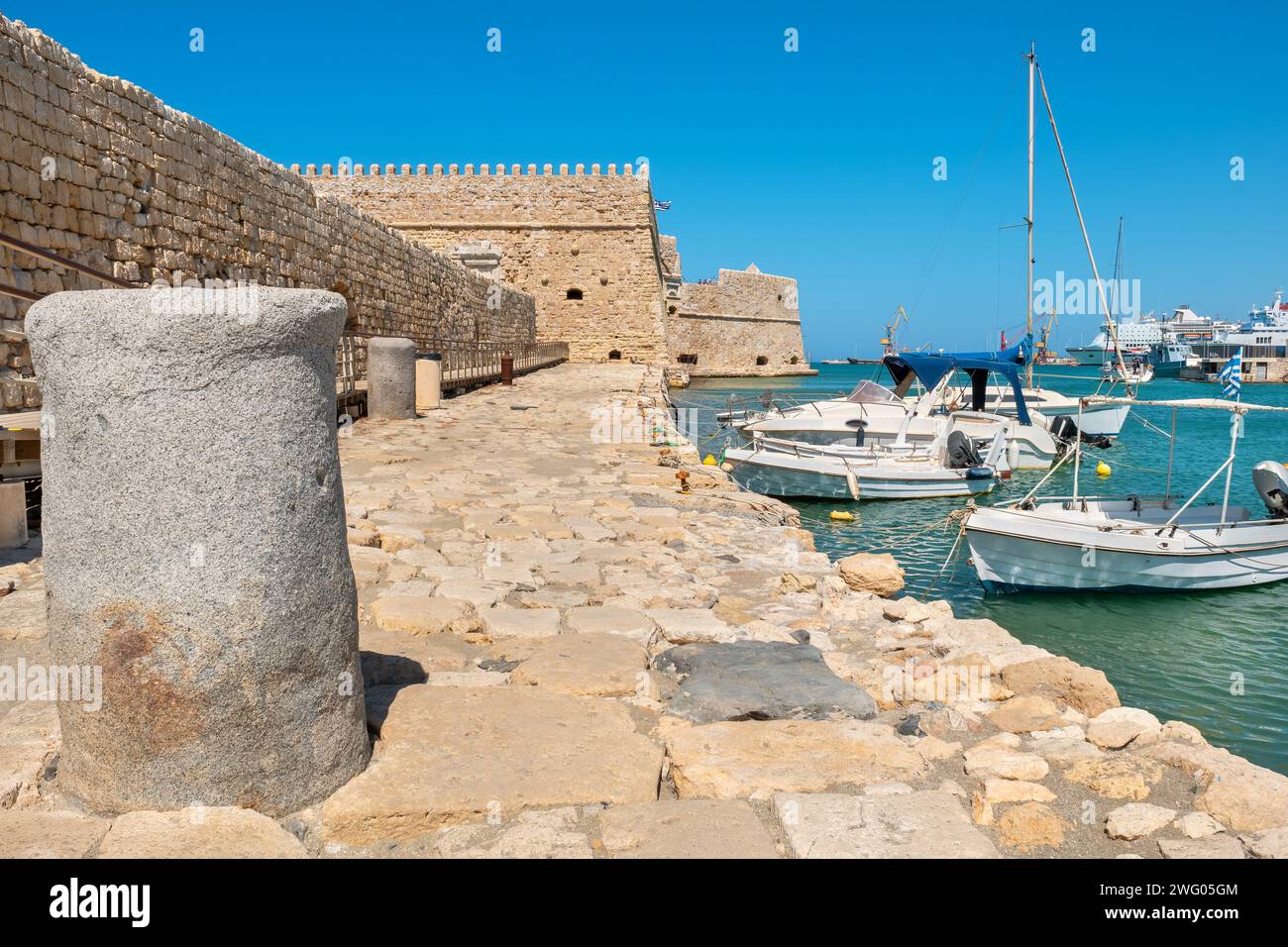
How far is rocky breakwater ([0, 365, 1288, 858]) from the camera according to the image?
2.15 meters

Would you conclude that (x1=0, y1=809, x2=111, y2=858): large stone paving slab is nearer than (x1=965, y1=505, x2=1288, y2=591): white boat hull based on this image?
Yes

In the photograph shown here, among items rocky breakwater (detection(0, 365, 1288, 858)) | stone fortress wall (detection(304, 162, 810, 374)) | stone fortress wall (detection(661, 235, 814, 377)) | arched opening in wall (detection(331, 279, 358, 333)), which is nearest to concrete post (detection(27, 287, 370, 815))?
rocky breakwater (detection(0, 365, 1288, 858))

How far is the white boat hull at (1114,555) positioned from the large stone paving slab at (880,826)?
7.39 meters

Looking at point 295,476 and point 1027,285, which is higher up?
point 1027,285

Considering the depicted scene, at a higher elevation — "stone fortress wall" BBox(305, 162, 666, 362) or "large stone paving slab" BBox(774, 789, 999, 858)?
"stone fortress wall" BBox(305, 162, 666, 362)

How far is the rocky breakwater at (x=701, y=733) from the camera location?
2.15m

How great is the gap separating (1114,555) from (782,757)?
7.73 meters

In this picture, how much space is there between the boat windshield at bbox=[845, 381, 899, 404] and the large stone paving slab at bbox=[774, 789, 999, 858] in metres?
15.0

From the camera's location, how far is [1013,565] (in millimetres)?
9289

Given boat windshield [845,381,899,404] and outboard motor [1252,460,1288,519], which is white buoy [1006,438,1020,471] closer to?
boat windshield [845,381,899,404]

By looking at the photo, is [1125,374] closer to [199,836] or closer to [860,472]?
[860,472]
